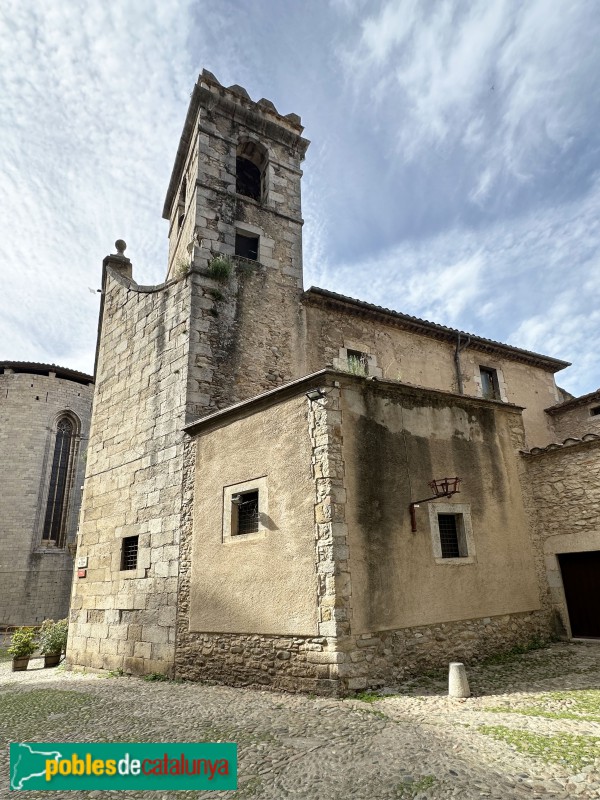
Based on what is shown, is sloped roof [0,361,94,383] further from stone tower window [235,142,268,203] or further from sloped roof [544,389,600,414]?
sloped roof [544,389,600,414]

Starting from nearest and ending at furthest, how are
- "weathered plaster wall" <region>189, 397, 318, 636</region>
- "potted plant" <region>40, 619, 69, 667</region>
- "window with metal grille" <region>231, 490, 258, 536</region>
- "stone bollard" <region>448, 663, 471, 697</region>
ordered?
"stone bollard" <region>448, 663, 471, 697</region> → "weathered plaster wall" <region>189, 397, 318, 636</region> → "window with metal grille" <region>231, 490, 258, 536</region> → "potted plant" <region>40, 619, 69, 667</region>

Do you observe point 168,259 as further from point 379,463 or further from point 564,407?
point 564,407

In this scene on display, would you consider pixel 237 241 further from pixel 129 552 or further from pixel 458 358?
pixel 129 552

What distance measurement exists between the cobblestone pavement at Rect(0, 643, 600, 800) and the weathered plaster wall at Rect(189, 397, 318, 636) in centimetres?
91

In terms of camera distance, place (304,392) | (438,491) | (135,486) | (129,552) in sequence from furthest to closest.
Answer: (135,486)
(129,552)
(438,491)
(304,392)

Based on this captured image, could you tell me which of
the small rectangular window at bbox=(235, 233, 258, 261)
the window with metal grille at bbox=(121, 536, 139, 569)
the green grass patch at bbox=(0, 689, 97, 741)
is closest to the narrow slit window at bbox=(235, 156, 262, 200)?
the small rectangular window at bbox=(235, 233, 258, 261)

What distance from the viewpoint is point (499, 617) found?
7.25 metres

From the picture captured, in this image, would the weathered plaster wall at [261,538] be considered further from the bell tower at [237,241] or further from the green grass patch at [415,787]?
the green grass patch at [415,787]

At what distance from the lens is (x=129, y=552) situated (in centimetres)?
892

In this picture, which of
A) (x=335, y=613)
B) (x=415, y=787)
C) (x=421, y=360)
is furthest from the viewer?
(x=421, y=360)

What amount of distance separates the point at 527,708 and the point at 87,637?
780 cm

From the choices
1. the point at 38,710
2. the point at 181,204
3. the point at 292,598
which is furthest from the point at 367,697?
the point at 181,204

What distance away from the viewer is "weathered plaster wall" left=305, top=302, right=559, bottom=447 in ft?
36.6

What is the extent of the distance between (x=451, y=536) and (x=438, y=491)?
2.44ft
